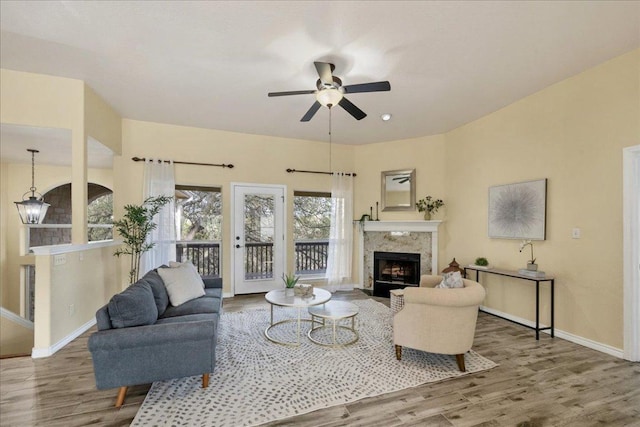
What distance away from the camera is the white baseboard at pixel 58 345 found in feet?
9.98

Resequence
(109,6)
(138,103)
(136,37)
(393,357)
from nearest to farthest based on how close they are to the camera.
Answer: (109,6), (136,37), (393,357), (138,103)

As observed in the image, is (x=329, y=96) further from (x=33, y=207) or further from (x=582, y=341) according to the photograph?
(x=33, y=207)

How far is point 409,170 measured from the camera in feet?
18.7

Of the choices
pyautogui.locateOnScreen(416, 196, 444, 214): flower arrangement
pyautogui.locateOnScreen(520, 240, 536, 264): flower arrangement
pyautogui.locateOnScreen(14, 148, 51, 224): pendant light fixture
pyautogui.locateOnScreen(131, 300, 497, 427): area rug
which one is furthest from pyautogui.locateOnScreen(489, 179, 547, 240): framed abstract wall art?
pyautogui.locateOnScreen(14, 148, 51, 224): pendant light fixture

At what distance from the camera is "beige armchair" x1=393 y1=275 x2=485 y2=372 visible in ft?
8.62

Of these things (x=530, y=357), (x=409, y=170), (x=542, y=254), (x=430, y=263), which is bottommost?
(x=530, y=357)

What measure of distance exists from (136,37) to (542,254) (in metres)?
5.08

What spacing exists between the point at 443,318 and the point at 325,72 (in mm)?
2514

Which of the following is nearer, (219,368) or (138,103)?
(219,368)

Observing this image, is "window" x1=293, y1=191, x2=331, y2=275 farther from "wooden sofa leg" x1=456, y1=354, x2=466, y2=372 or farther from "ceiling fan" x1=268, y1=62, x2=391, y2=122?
"wooden sofa leg" x1=456, y1=354, x2=466, y2=372

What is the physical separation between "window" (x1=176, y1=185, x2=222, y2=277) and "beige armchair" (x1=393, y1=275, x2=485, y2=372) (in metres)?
3.83

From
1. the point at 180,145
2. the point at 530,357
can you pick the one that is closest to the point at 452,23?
the point at 530,357

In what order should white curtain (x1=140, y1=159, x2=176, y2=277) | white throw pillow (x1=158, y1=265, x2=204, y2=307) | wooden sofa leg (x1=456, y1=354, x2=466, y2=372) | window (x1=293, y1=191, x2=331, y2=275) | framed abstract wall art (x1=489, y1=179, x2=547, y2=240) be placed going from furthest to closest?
window (x1=293, y1=191, x2=331, y2=275) → white curtain (x1=140, y1=159, x2=176, y2=277) → framed abstract wall art (x1=489, y1=179, x2=547, y2=240) → white throw pillow (x1=158, y1=265, x2=204, y2=307) → wooden sofa leg (x1=456, y1=354, x2=466, y2=372)

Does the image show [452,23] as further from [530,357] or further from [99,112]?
[99,112]
